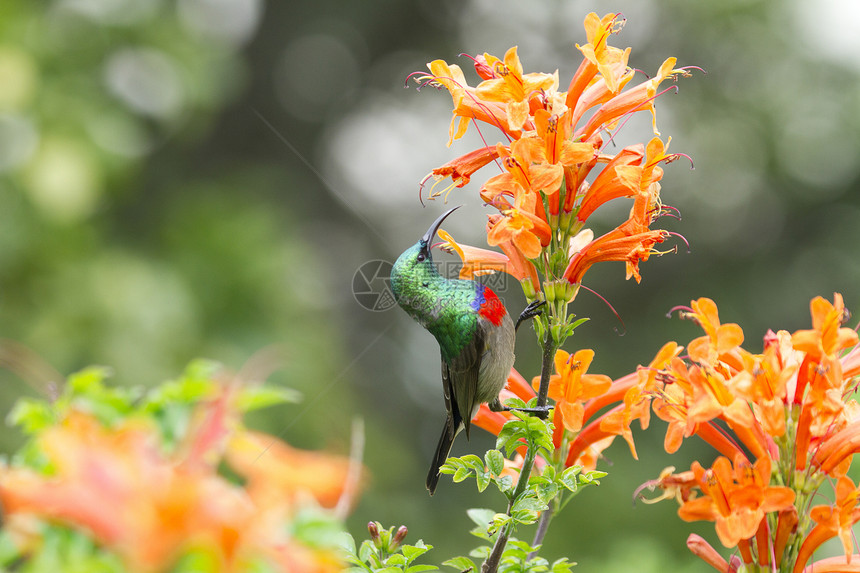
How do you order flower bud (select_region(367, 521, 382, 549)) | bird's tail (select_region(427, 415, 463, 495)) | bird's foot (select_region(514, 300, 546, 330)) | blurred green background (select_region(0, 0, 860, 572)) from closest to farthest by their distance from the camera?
1. flower bud (select_region(367, 521, 382, 549))
2. bird's foot (select_region(514, 300, 546, 330))
3. bird's tail (select_region(427, 415, 463, 495))
4. blurred green background (select_region(0, 0, 860, 572))

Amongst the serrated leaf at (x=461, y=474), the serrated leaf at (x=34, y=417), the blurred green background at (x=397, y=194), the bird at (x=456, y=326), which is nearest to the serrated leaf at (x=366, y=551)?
the serrated leaf at (x=461, y=474)

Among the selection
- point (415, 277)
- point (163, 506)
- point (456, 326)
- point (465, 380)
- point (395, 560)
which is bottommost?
point (163, 506)

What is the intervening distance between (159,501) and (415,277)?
1.40m

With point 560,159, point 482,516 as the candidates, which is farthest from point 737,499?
point 560,159

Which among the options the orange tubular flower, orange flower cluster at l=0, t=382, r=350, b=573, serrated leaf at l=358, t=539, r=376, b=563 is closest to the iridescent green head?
serrated leaf at l=358, t=539, r=376, b=563

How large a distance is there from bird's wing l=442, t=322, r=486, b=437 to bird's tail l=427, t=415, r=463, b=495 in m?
0.02

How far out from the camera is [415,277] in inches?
78.4

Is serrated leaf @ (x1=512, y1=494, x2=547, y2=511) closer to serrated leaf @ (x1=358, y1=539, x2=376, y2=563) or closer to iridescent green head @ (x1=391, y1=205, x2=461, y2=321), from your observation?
serrated leaf @ (x1=358, y1=539, x2=376, y2=563)

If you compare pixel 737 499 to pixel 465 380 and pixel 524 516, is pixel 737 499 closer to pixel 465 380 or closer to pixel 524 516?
pixel 524 516

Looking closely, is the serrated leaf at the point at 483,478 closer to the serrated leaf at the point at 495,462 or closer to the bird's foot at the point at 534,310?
the serrated leaf at the point at 495,462

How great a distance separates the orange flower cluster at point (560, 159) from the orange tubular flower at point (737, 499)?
412 mm

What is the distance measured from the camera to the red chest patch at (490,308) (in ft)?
6.42

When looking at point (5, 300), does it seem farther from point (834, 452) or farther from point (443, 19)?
point (443, 19)

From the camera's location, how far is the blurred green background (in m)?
4.25
